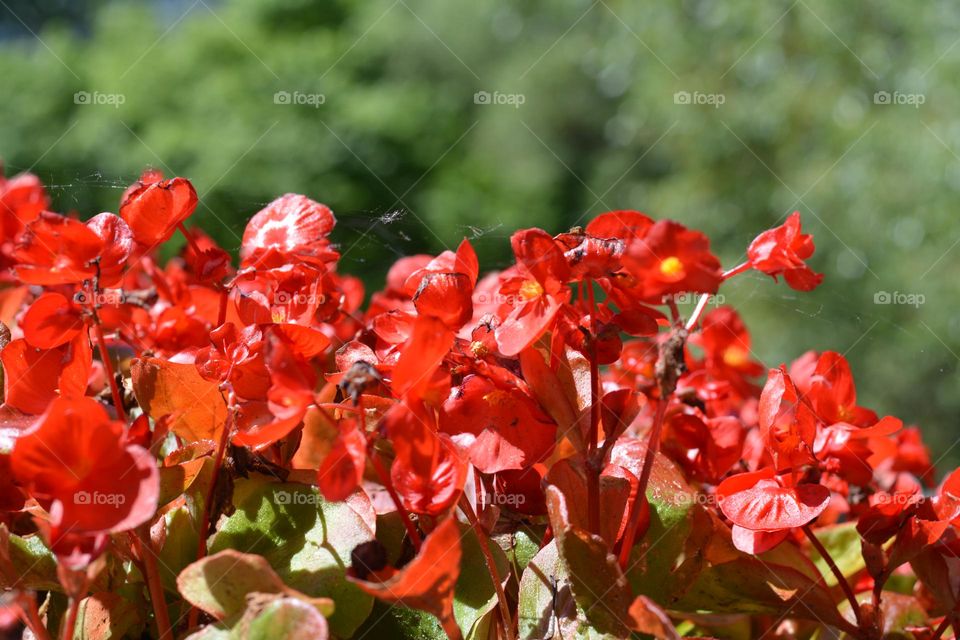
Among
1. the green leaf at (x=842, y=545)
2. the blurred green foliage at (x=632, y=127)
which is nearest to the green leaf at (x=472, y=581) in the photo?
the green leaf at (x=842, y=545)

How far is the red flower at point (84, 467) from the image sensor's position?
0.32m

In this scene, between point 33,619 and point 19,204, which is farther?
point 19,204

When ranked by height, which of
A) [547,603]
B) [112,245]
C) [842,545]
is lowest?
[842,545]

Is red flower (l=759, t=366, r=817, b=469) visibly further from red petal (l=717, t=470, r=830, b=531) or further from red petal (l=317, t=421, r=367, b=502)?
red petal (l=317, t=421, r=367, b=502)

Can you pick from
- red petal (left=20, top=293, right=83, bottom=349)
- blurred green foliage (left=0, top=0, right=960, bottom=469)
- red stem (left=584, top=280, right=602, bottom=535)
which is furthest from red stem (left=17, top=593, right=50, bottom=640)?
blurred green foliage (left=0, top=0, right=960, bottom=469)

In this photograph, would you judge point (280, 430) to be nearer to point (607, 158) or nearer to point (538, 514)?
point (538, 514)

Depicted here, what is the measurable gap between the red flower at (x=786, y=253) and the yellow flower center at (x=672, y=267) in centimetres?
8

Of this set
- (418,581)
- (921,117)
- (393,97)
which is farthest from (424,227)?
(393,97)

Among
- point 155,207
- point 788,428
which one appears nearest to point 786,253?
point 788,428

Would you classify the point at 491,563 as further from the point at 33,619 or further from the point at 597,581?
the point at 33,619

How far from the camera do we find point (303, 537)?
40 cm

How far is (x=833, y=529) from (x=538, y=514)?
24 centimetres

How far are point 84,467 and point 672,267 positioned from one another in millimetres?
216

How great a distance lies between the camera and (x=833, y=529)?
585 millimetres
